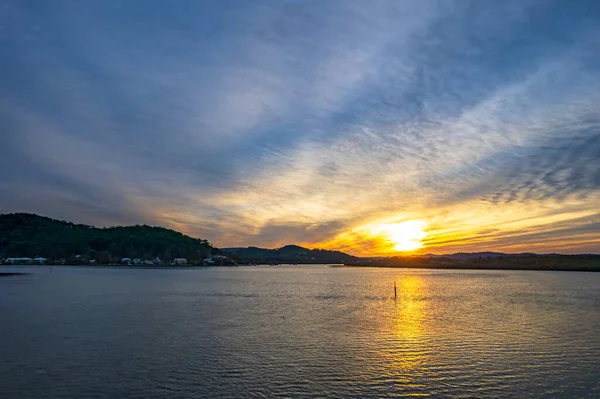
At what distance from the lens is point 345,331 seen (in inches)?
1272

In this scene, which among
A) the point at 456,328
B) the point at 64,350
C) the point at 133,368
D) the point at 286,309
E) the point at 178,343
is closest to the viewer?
the point at 133,368

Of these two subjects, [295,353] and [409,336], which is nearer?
[295,353]

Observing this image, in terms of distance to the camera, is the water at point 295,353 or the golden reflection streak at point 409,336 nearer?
the water at point 295,353

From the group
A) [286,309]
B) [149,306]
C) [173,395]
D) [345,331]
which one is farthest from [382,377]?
[149,306]

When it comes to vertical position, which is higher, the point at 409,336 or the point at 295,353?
the point at 409,336

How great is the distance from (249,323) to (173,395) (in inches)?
733

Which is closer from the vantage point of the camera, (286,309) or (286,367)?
(286,367)

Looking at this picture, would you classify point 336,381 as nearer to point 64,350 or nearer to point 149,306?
point 64,350

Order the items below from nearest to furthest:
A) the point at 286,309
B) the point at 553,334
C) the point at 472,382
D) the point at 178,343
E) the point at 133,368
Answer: the point at 472,382 → the point at 133,368 → the point at 178,343 → the point at 553,334 → the point at 286,309

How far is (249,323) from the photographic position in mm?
35844

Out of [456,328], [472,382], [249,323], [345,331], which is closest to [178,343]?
Result: [249,323]

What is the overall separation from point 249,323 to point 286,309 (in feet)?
34.5

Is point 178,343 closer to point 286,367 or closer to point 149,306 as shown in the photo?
point 286,367

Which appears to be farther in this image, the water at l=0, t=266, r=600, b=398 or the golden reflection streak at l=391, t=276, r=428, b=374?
the golden reflection streak at l=391, t=276, r=428, b=374
